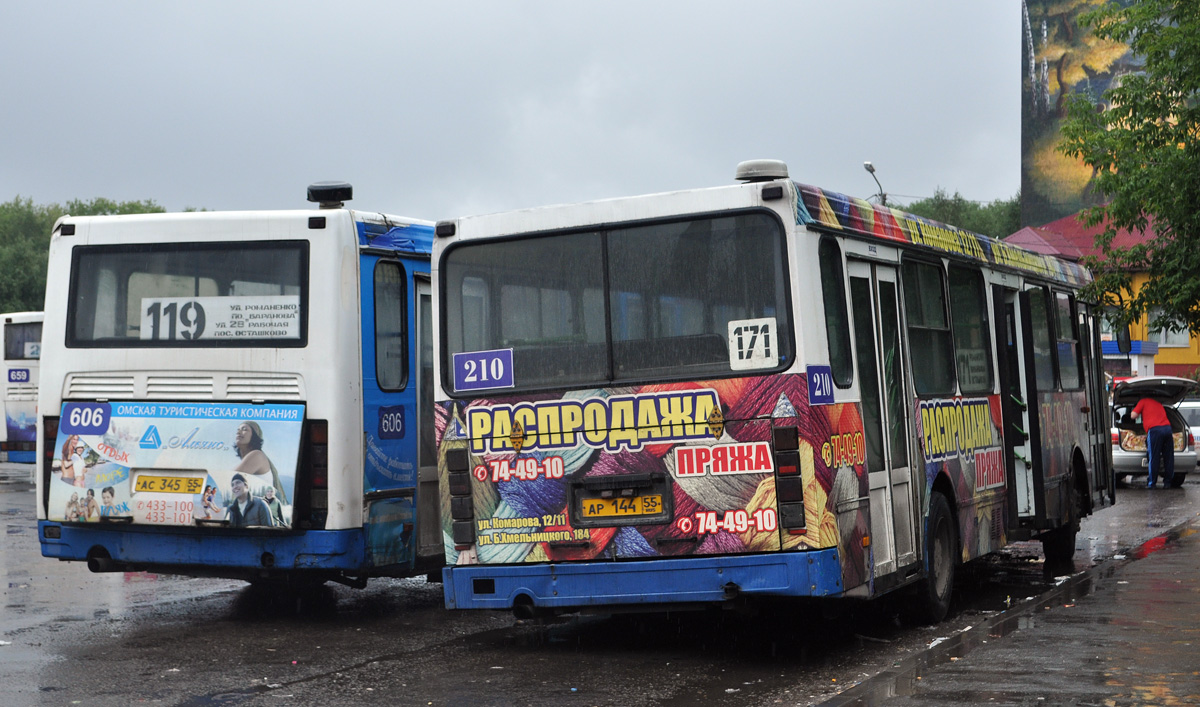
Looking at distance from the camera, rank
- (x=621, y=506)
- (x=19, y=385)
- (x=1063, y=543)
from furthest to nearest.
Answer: (x=19, y=385) < (x=1063, y=543) < (x=621, y=506)

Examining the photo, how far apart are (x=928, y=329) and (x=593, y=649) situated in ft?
10.7

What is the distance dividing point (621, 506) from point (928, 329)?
2943 mm

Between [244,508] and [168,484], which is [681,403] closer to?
[244,508]

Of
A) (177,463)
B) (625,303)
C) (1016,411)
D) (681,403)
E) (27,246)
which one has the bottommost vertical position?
(177,463)

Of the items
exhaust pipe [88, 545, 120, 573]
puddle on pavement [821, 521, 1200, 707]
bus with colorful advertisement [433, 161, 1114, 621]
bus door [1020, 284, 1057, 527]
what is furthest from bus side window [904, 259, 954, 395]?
exhaust pipe [88, 545, 120, 573]

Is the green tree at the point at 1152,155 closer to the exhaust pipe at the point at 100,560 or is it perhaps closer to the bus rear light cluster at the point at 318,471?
the bus rear light cluster at the point at 318,471

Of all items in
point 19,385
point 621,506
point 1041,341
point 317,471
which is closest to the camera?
point 621,506

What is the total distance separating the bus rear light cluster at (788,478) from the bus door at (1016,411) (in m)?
4.32

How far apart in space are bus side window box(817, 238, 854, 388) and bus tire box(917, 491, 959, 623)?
1.72 m

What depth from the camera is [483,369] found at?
8.90 metres

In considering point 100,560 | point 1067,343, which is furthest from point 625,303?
point 1067,343

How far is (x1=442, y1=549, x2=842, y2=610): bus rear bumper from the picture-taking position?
803cm

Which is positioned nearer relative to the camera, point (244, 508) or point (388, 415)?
point (244, 508)

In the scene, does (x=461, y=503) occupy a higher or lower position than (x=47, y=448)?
lower
